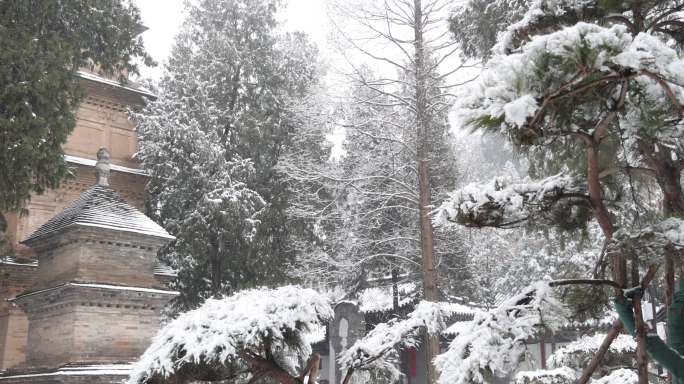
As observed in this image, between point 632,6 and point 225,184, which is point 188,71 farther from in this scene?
point 632,6

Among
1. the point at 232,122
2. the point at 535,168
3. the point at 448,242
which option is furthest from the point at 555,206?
the point at 232,122

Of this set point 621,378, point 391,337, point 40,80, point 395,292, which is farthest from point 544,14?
point 395,292

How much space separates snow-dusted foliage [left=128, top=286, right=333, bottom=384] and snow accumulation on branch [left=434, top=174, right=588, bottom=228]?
1.76 meters

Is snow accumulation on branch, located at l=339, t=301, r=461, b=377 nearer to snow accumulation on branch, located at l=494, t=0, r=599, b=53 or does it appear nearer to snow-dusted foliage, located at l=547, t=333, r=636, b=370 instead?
snow accumulation on branch, located at l=494, t=0, r=599, b=53

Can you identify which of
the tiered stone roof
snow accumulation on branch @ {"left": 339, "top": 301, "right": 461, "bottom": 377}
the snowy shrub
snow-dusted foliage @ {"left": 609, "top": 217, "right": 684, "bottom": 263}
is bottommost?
the snowy shrub

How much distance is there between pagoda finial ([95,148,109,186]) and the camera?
14.7 m

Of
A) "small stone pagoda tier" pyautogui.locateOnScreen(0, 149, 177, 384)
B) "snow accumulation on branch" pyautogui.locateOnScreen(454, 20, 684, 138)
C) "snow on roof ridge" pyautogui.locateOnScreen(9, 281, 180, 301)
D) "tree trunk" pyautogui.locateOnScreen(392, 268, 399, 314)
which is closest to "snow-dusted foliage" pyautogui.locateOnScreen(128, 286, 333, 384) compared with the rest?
"snow accumulation on branch" pyautogui.locateOnScreen(454, 20, 684, 138)

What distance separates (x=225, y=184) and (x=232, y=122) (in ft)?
7.79

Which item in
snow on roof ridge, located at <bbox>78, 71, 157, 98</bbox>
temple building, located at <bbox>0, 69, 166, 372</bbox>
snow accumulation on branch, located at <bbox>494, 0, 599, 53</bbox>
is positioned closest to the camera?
snow accumulation on branch, located at <bbox>494, 0, 599, 53</bbox>

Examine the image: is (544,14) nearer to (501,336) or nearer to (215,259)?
(501,336)

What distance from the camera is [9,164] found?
39.4ft

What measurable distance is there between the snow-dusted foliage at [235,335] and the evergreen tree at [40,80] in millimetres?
7916

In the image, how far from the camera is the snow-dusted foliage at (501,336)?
403cm

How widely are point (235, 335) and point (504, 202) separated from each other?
8.01 ft
